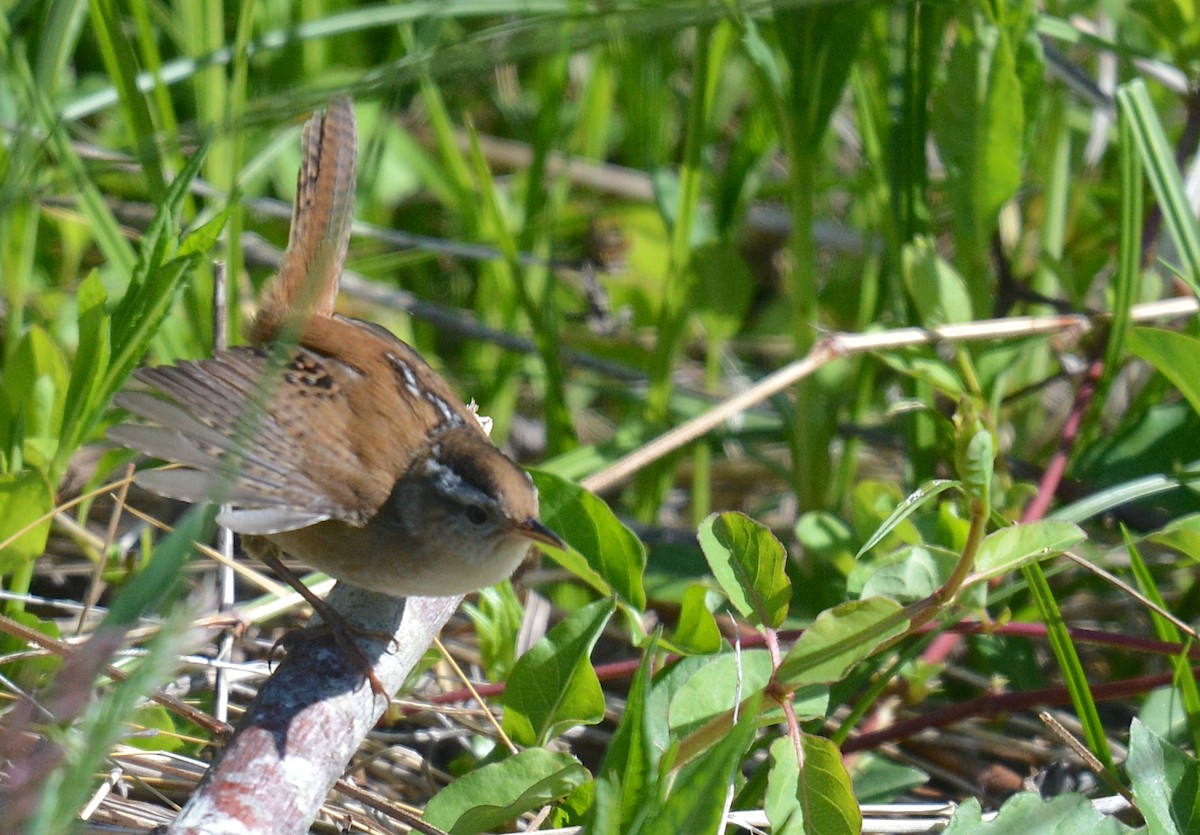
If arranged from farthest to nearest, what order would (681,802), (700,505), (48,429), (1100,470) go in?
(700,505) → (1100,470) → (48,429) → (681,802)

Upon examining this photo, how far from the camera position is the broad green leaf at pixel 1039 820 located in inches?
76.8

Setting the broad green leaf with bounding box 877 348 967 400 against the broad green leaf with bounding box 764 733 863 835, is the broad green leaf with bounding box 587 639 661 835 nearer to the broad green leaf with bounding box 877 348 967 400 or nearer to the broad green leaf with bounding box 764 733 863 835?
Answer: the broad green leaf with bounding box 764 733 863 835

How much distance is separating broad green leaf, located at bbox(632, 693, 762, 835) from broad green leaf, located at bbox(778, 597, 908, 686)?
0.20 m

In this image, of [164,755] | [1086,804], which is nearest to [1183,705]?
[1086,804]

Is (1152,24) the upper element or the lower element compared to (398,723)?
upper

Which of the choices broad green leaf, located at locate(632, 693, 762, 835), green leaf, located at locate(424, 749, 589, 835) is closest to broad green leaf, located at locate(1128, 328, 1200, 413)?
broad green leaf, located at locate(632, 693, 762, 835)

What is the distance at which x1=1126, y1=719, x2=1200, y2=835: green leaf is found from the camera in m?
2.01

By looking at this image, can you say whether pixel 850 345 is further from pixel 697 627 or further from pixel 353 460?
pixel 353 460

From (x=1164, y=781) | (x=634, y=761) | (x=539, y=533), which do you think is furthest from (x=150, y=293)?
(x=1164, y=781)

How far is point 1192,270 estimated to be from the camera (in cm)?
282

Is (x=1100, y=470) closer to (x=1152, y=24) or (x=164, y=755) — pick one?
(x=1152, y=24)

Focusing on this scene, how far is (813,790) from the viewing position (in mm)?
1880

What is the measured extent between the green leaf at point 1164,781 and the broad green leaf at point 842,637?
499mm

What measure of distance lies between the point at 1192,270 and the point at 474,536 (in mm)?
1680
